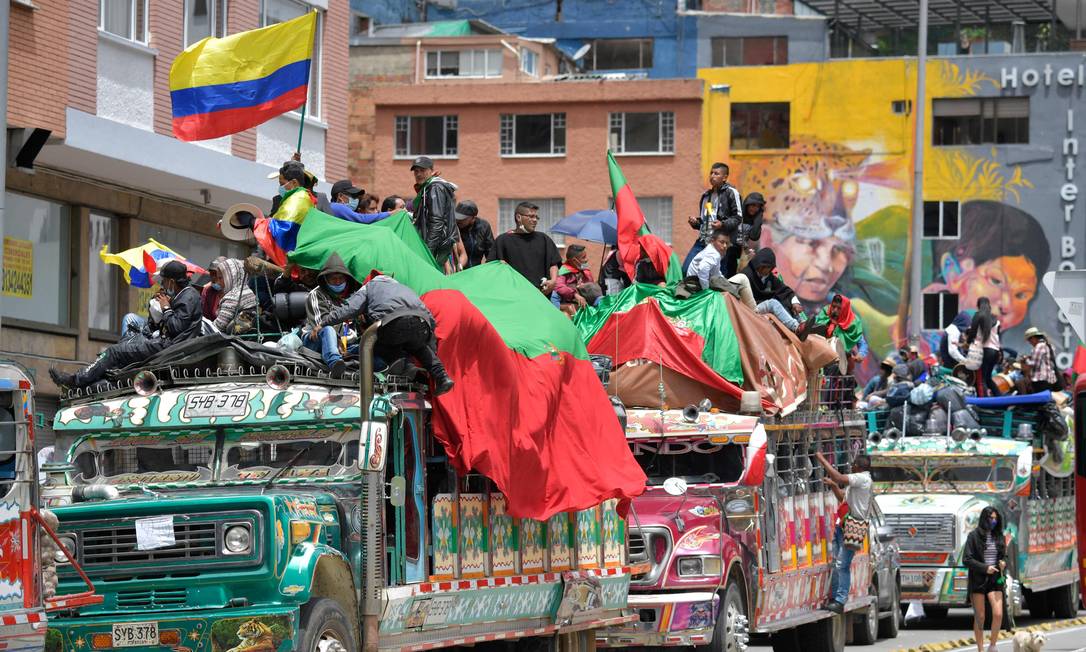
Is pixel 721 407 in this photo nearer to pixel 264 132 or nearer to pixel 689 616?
pixel 689 616

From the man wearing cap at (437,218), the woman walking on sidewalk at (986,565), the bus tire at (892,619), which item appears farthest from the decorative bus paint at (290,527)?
the bus tire at (892,619)

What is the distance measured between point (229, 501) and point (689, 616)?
6.27m

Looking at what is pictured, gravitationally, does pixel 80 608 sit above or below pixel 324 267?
below

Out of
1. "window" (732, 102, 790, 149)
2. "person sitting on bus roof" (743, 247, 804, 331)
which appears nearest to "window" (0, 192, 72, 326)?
"person sitting on bus roof" (743, 247, 804, 331)

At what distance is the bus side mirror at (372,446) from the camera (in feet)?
37.4

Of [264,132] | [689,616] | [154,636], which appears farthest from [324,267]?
[264,132]

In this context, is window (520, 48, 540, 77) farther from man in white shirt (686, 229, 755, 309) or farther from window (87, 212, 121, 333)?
man in white shirt (686, 229, 755, 309)

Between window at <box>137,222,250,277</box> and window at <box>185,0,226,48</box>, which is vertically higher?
window at <box>185,0,226,48</box>

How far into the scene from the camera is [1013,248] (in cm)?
5650

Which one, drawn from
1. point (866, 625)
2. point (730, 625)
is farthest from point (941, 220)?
point (730, 625)

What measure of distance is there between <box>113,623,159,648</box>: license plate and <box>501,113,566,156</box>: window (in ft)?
156

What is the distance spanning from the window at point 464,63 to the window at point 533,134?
5.38 metres

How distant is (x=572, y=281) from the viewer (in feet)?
66.6

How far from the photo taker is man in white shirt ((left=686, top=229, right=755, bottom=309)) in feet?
64.2
